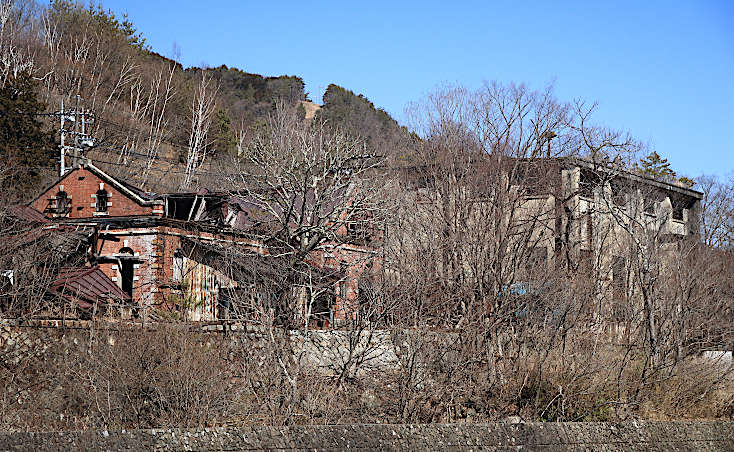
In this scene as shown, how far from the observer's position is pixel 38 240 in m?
21.5

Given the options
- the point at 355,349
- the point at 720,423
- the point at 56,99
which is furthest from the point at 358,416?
the point at 56,99

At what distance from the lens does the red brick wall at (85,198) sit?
27953 mm

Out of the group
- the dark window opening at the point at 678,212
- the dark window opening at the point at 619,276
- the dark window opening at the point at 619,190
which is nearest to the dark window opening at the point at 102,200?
the dark window opening at the point at 619,276

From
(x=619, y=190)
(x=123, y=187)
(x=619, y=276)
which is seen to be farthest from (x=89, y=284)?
(x=619, y=190)

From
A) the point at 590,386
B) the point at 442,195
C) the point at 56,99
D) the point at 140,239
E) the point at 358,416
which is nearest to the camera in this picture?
the point at 358,416

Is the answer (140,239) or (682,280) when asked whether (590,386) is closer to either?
(682,280)

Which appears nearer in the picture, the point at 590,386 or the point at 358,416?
the point at 358,416

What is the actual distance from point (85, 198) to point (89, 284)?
6712 mm

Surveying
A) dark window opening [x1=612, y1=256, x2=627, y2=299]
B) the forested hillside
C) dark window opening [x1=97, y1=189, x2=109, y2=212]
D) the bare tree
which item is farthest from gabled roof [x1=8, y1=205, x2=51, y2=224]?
the bare tree

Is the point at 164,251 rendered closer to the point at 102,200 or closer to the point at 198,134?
the point at 102,200

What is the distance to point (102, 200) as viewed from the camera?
28750mm

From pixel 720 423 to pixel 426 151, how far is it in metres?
20.6

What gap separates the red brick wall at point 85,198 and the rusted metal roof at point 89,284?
382 cm

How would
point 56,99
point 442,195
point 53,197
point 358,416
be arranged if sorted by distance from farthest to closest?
point 56,99
point 53,197
point 442,195
point 358,416
